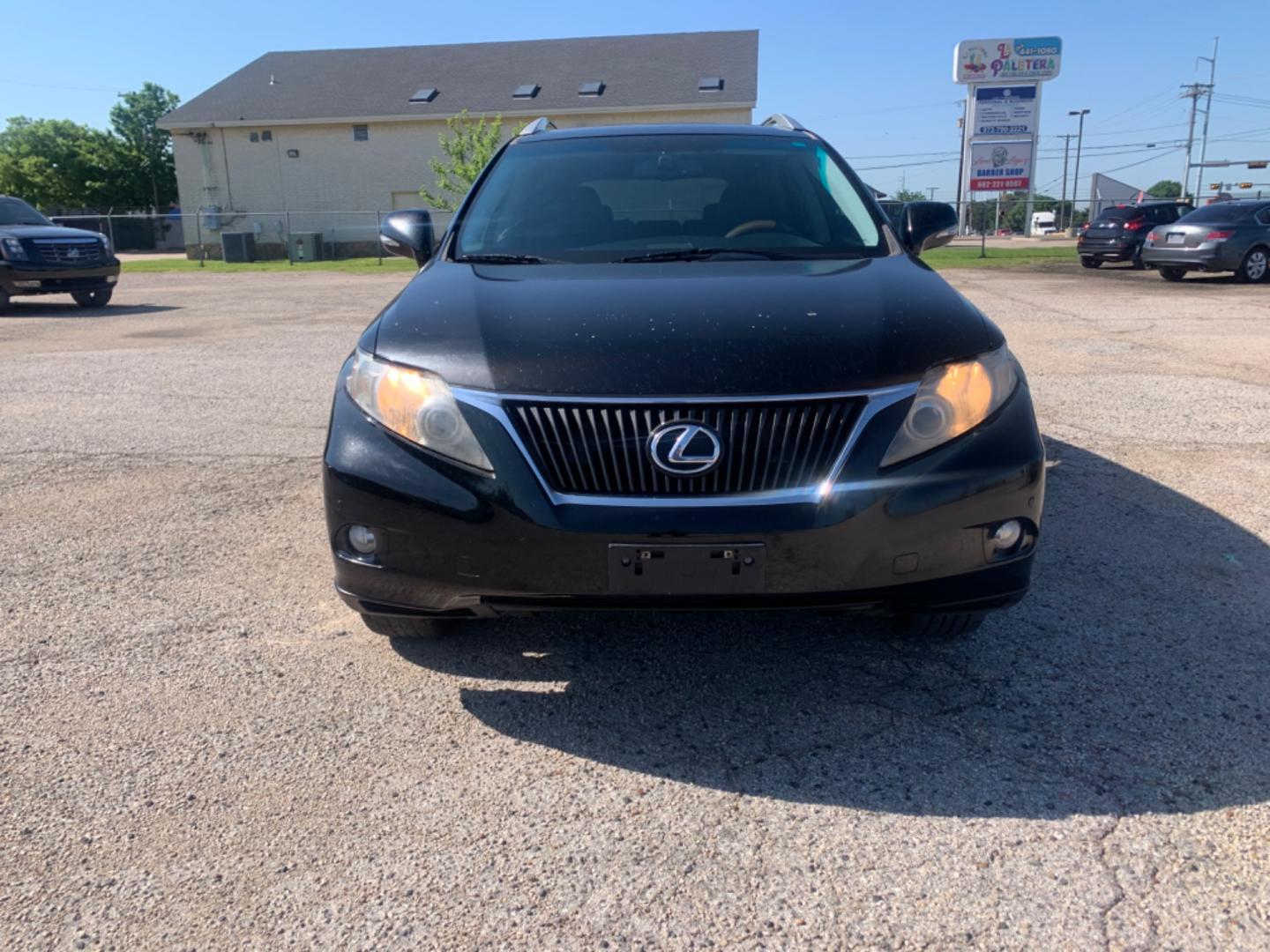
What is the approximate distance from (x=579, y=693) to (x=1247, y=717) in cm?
182

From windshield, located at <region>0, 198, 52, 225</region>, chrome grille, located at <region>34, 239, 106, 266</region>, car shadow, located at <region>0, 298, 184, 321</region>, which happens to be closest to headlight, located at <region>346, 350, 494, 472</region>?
car shadow, located at <region>0, 298, 184, 321</region>

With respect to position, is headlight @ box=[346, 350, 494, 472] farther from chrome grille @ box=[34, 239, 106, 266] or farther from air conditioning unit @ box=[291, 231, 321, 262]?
air conditioning unit @ box=[291, 231, 321, 262]

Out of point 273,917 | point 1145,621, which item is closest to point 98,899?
point 273,917

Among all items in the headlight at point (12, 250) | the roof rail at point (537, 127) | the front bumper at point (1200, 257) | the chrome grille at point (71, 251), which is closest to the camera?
the roof rail at point (537, 127)

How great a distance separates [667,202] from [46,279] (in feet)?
44.6

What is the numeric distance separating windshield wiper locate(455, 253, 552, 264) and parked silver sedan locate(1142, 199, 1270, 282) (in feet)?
60.8

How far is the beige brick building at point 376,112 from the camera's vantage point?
39.9 meters

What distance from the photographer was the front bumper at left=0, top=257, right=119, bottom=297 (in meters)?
14.2

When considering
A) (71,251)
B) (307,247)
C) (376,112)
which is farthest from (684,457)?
(376,112)

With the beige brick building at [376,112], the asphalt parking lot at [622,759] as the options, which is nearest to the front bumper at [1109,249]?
the beige brick building at [376,112]

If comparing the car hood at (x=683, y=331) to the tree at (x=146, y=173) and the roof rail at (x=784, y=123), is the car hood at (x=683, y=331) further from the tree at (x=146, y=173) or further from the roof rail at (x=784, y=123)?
the tree at (x=146, y=173)

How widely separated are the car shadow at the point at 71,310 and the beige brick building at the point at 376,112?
2446 cm

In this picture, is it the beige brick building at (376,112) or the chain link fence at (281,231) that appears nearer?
the chain link fence at (281,231)

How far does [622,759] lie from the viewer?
258cm
